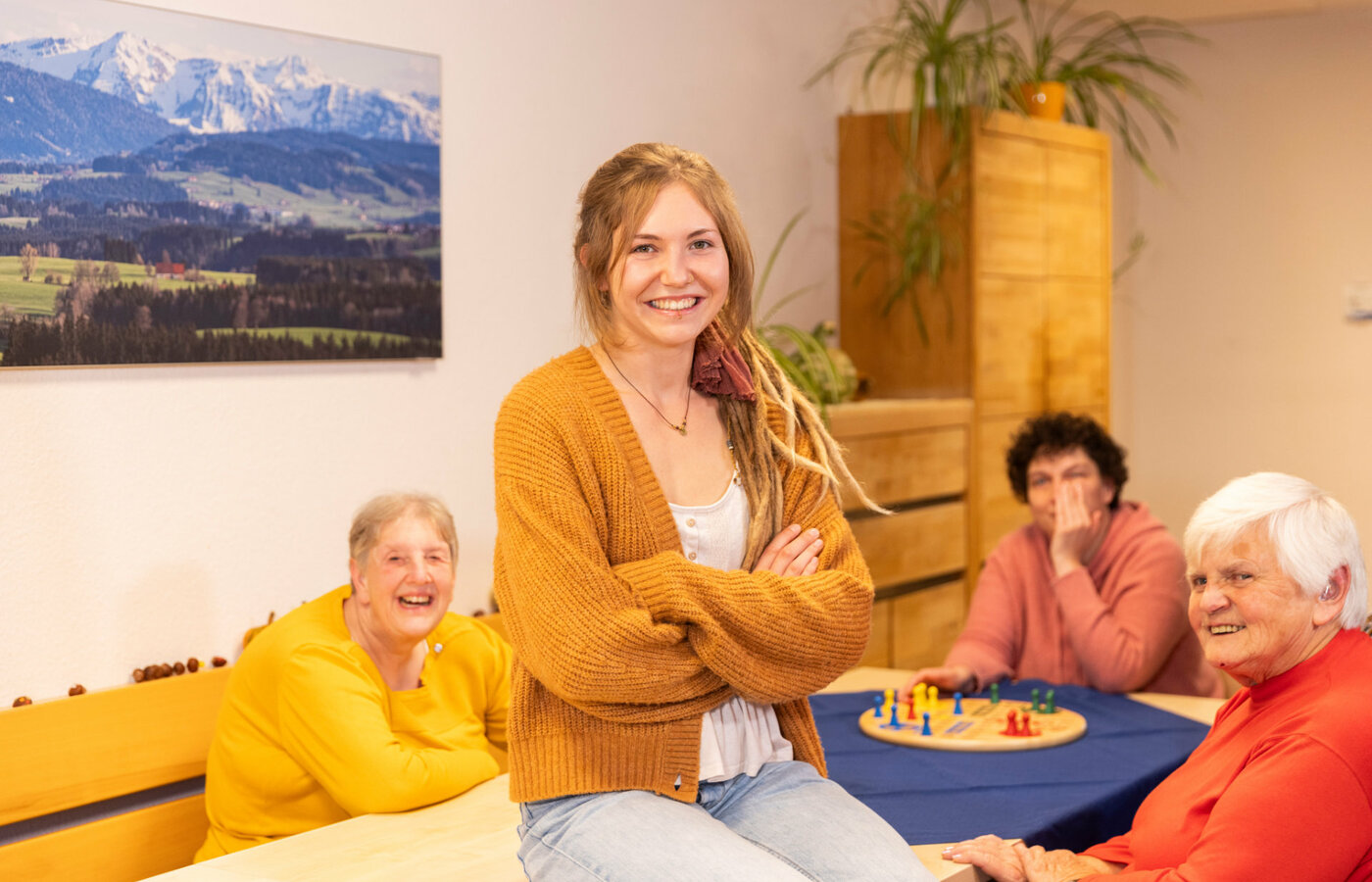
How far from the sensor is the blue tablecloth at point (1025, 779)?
7.19 feet

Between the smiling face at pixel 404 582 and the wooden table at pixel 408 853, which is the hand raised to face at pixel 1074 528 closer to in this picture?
the wooden table at pixel 408 853

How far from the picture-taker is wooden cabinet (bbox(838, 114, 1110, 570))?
14.7 ft

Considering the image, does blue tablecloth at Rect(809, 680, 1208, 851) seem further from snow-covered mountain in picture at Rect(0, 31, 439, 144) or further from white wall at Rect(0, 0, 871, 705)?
snow-covered mountain in picture at Rect(0, 31, 439, 144)

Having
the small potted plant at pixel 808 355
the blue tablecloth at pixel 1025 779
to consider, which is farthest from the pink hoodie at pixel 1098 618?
the small potted plant at pixel 808 355

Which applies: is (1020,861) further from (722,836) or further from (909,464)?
(909,464)

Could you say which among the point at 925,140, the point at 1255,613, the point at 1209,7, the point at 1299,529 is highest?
the point at 1209,7

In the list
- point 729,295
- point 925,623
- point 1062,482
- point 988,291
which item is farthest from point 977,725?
point 988,291

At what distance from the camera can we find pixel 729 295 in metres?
1.89

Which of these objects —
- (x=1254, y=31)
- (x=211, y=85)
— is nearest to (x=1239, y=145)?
(x=1254, y=31)

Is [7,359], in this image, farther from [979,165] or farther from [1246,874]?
[979,165]

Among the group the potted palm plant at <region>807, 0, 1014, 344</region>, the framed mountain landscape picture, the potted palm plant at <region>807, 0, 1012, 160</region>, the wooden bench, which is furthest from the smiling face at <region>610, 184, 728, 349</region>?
the potted palm plant at <region>807, 0, 1014, 344</region>

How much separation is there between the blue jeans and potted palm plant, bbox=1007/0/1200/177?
11.0ft

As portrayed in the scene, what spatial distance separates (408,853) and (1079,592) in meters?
1.66

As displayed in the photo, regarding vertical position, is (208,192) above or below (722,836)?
above
